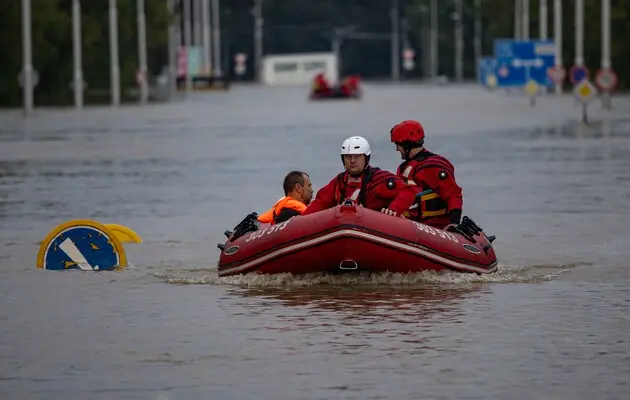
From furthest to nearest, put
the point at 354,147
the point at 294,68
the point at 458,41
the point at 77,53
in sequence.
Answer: the point at 294,68 < the point at 458,41 < the point at 77,53 < the point at 354,147

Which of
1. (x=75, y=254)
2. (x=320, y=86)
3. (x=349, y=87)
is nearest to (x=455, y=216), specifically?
(x=75, y=254)

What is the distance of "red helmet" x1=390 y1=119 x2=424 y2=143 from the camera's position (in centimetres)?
1791

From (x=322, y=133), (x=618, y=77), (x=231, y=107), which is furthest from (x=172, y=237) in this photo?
(x=618, y=77)

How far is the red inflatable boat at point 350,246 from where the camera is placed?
16328 millimetres

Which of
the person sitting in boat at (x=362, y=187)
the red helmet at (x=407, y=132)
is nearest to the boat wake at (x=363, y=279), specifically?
the person sitting in boat at (x=362, y=187)

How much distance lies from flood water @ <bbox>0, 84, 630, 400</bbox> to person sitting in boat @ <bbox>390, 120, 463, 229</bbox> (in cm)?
72

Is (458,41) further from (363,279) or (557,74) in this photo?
(363,279)

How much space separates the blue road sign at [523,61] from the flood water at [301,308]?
70.0 m

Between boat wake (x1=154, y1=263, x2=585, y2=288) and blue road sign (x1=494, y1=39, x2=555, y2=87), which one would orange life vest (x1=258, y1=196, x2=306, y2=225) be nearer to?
boat wake (x1=154, y1=263, x2=585, y2=288)

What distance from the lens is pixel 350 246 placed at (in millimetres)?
16406

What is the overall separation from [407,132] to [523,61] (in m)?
92.8

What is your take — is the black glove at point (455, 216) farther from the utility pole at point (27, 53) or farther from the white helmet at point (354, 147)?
the utility pole at point (27, 53)

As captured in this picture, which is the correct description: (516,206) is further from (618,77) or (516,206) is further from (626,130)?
(618,77)

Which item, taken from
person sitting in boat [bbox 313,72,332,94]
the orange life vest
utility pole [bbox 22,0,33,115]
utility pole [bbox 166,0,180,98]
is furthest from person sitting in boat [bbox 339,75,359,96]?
the orange life vest
